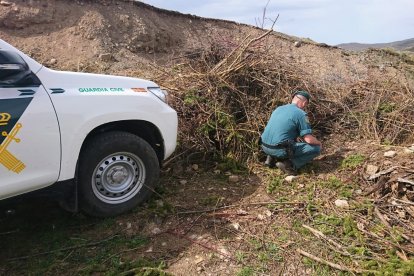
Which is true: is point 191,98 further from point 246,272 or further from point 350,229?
point 246,272

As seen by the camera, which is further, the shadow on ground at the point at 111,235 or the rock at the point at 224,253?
the rock at the point at 224,253

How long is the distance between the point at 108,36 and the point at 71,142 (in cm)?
1071

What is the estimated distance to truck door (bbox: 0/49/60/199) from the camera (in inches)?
124

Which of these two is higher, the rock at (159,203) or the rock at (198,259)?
the rock at (159,203)

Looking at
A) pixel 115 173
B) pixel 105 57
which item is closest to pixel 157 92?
pixel 115 173

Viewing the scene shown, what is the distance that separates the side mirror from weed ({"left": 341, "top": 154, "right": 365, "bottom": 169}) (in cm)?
409

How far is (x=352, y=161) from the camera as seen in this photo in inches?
227

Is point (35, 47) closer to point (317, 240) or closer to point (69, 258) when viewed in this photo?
point (69, 258)

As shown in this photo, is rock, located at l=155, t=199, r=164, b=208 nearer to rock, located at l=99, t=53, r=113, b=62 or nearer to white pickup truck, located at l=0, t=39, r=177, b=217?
white pickup truck, located at l=0, t=39, r=177, b=217

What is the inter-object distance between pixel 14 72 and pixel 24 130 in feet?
1.48

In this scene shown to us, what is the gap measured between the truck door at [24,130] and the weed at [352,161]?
3.85 meters

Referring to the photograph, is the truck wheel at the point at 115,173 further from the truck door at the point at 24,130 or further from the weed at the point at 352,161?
the weed at the point at 352,161

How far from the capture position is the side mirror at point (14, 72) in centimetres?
316

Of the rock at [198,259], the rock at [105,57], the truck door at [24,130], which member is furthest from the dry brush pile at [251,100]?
the rock at [105,57]
